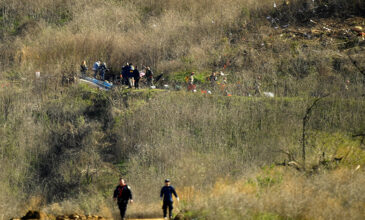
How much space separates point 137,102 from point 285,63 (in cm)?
1021

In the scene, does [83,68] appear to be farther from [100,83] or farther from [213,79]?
[213,79]

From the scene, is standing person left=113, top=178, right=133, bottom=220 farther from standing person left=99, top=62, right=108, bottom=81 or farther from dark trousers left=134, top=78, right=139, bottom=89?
standing person left=99, top=62, right=108, bottom=81

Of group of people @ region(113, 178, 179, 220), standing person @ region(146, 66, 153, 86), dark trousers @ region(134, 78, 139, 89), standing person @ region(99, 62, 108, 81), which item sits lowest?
group of people @ region(113, 178, 179, 220)

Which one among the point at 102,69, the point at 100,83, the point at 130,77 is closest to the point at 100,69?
the point at 102,69

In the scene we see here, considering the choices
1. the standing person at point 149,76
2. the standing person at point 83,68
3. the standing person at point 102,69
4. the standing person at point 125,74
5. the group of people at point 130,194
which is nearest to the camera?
the group of people at point 130,194

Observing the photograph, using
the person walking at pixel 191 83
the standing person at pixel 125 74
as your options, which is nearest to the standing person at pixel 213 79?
the person walking at pixel 191 83

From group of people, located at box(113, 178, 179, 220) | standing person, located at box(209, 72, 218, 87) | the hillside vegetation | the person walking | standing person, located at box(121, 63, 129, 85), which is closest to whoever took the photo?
group of people, located at box(113, 178, 179, 220)

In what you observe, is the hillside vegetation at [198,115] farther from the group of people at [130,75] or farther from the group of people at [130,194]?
the group of people at [130,194]

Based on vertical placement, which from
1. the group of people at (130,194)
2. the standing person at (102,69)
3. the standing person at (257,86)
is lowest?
the group of people at (130,194)

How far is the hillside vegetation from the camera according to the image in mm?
22469

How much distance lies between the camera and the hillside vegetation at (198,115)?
2247 cm

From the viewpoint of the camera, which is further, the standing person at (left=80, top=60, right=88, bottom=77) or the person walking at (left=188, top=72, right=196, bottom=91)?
the standing person at (left=80, top=60, right=88, bottom=77)

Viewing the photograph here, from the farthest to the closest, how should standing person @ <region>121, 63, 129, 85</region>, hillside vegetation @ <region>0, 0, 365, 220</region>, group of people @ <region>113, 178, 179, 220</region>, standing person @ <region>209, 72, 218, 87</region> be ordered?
standing person @ <region>209, 72, 218, 87</region>, standing person @ <region>121, 63, 129, 85</region>, hillside vegetation @ <region>0, 0, 365, 220</region>, group of people @ <region>113, 178, 179, 220</region>

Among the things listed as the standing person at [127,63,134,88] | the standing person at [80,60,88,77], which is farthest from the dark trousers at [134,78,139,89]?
the standing person at [80,60,88,77]
